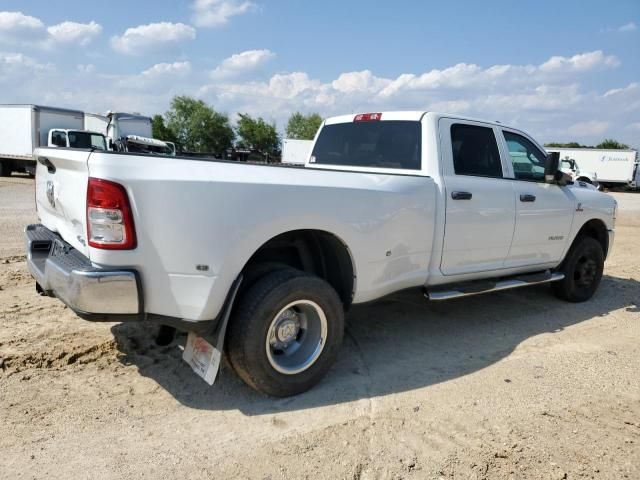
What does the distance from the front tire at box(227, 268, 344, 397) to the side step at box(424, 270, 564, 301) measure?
44.8 inches

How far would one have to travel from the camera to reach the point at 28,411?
297cm

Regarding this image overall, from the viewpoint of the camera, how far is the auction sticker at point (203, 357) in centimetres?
304

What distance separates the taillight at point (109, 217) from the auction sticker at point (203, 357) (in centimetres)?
86

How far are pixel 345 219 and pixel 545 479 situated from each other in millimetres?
1876

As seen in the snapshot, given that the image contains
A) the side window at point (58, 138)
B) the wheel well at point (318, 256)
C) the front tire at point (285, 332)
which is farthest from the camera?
the side window at point (58, 138)

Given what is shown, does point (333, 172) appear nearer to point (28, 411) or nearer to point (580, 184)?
point (28, 411)

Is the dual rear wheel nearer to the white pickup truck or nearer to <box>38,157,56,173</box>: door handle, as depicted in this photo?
the white pickup truck

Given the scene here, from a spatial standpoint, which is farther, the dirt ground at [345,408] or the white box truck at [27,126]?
the white box truck at [27,126]

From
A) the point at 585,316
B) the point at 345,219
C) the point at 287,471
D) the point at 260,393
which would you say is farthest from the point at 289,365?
the point at 585,316

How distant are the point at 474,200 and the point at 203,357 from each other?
2586 mm

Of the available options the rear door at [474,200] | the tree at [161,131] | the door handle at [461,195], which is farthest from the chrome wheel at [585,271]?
the tree at [161,131]

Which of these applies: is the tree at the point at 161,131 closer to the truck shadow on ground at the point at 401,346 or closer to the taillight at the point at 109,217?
the truck shadow on ground at the point at 401,346

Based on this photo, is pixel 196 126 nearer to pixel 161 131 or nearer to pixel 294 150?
pixel 161 131

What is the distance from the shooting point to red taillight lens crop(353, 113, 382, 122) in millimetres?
4812
